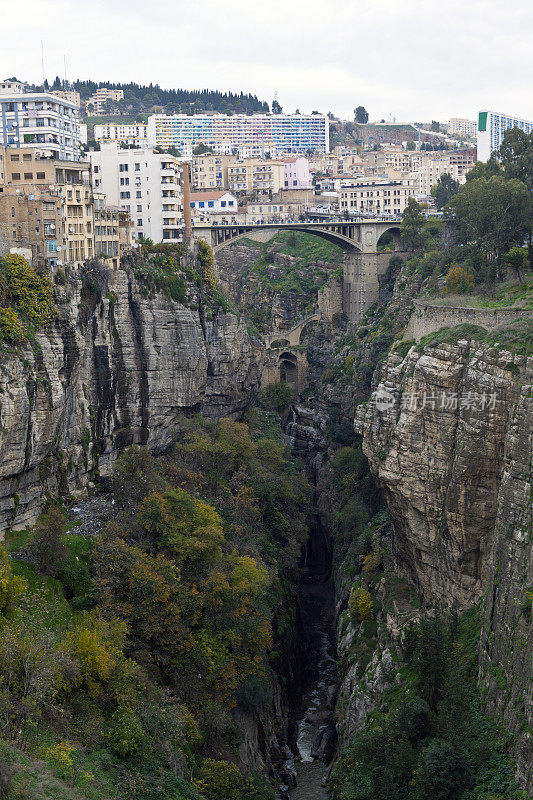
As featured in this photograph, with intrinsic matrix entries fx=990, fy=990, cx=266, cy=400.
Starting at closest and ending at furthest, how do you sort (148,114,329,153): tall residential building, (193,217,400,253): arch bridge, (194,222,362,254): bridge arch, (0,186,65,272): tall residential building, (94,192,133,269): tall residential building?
(0,186,65,272): tall residential building < (94,192,133,269): tall residential building < (194,222,362,254): bridge arch < (193,217,400,253): arch bridge < (148,114,329,153): tall residential building

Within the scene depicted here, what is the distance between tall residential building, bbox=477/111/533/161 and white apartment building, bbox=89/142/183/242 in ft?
189

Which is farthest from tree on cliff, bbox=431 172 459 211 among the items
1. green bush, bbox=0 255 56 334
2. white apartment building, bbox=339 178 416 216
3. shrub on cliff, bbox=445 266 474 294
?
green bush, bbox=0 255 56 334

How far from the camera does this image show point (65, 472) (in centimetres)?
4925

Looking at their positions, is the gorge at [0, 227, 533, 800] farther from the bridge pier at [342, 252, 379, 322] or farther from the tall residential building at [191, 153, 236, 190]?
the tall residential building at [191, 153, 236, 190]

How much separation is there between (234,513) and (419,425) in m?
15.5

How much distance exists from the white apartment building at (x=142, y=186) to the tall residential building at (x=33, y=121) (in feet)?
17.0

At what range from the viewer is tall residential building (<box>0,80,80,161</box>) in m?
73.9

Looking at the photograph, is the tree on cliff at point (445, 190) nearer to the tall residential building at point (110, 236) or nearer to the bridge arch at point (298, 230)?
the bridge arch at point (298, 230)

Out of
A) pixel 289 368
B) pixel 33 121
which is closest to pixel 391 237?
pixel 289 368

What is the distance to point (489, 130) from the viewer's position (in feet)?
406

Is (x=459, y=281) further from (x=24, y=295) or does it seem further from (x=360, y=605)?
(x=24, y=295)

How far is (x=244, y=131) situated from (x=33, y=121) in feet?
345

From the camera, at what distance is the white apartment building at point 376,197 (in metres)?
112

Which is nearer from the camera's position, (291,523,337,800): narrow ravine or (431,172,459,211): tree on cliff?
(291,523,337,800): narrow ravine
